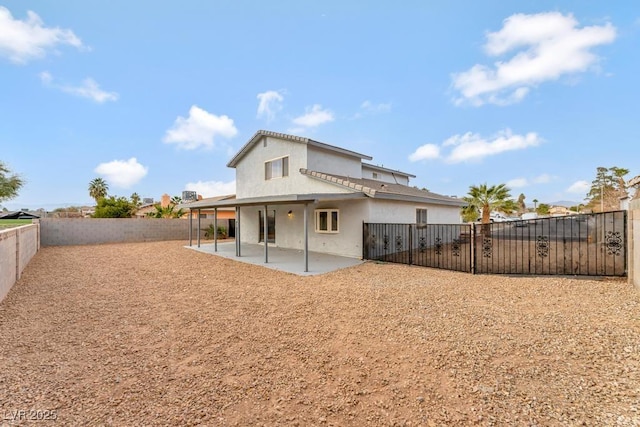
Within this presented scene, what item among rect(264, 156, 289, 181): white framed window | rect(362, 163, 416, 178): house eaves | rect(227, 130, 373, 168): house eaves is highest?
rect(227, 130, 373, 168): house eaves

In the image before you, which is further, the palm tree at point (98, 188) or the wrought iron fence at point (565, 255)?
the palm tree at point (98, 188)

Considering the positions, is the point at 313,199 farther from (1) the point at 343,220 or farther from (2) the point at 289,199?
(1) the point at 343,220

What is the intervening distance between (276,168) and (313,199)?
6.09 meters

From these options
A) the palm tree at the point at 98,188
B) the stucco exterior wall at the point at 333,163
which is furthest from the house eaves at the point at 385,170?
the palm tree at the point at 98,188

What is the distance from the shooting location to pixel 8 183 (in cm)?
1727

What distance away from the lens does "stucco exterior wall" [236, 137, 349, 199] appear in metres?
12.6

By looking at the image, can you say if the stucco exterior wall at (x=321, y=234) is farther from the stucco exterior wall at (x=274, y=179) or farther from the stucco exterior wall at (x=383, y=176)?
the stucco exterior wall at (x=383, y=176)

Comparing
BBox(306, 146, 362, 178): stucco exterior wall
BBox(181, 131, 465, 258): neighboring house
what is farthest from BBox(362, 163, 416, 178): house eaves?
BBox(306, 146, 362, 178): stucco exterior wall

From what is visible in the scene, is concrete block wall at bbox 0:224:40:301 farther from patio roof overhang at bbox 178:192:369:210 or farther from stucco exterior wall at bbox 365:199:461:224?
stucco exterior wall at bbox 365:199:461:224

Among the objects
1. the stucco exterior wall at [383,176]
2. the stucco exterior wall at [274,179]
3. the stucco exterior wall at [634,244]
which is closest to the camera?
the stucco exterior wall at [634,244]

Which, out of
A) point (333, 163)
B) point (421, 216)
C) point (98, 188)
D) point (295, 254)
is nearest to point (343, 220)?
point (295, 254)

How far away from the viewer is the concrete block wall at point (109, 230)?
52.6 ft

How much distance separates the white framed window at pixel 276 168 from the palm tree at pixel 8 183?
55.9ft

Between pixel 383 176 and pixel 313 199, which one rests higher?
pixel 383 176
